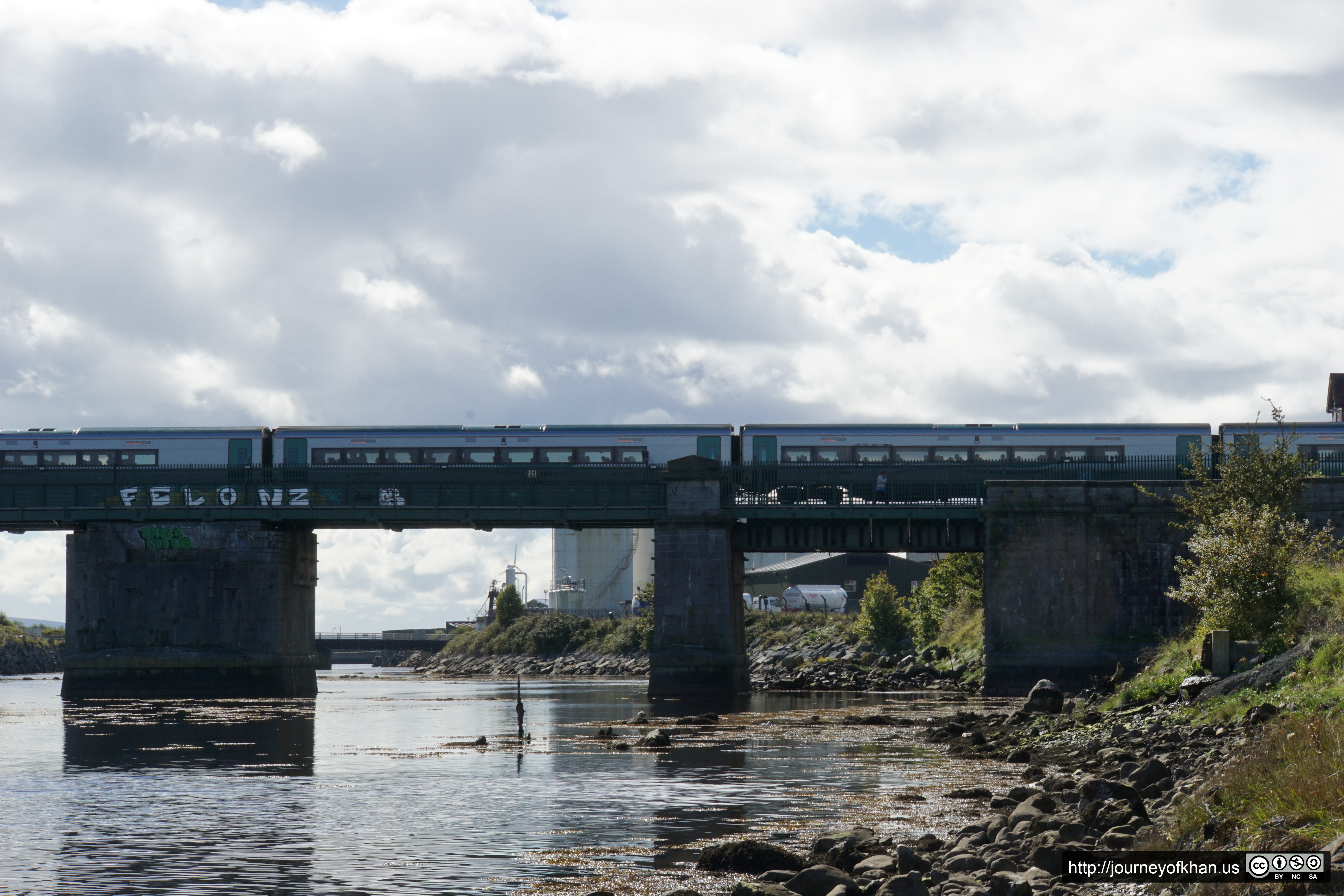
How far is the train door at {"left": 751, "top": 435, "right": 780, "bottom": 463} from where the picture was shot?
61219 mm

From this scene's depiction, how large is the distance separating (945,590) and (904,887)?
6553 centimetres

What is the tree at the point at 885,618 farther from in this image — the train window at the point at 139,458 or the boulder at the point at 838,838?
the boulder at the point at 838,838

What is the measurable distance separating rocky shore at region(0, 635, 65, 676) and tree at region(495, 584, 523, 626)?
4186 centimetres

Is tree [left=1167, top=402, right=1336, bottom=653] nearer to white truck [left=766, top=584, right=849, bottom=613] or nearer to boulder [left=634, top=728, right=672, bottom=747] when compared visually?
boulder [left=634, top=728, right=672, bottom=747]

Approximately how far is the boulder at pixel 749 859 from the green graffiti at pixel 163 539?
51112 millimetres

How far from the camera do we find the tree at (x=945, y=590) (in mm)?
72812

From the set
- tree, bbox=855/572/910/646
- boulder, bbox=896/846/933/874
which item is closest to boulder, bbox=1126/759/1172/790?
boulder, bbox=896/846/933/874

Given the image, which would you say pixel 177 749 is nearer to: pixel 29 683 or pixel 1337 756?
pixel 1337 756

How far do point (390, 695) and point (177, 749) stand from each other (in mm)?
39446

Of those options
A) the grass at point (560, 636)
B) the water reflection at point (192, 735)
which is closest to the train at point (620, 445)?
the water reflection at point (192, 735)

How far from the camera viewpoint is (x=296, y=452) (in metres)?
63.9

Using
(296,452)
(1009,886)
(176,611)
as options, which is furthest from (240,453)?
(1009,886)

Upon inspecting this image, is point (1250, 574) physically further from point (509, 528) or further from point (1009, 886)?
point (509, 528)

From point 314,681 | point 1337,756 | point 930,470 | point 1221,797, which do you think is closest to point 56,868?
point 1221,797
